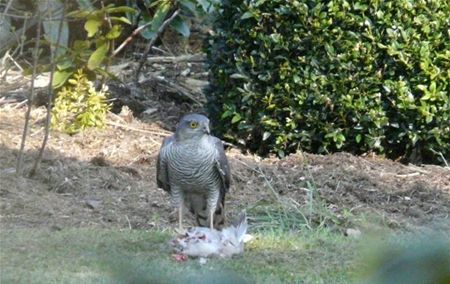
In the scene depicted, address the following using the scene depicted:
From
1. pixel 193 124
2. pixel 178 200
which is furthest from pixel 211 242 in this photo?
pixel 193 124

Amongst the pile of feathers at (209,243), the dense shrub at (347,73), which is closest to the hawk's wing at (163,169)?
the pile of feathers at (209,243)

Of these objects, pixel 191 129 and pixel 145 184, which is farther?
pixel 145 184

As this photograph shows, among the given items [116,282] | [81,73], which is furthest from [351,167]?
[116,282]

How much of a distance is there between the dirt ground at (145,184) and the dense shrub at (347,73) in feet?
0.93

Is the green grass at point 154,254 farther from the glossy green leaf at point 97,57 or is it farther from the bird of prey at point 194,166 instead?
the glossy green leaf at point 97,57

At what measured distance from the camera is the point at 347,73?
9.21m

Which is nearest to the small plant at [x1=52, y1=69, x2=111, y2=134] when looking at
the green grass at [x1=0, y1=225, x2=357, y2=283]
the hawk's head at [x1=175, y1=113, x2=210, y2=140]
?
the green grass at [x1=0, y1=225, x2=357, y2=283]

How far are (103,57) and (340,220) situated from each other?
139 inches

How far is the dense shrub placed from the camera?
9133 millimetres

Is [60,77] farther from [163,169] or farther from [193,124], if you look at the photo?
[193,124]

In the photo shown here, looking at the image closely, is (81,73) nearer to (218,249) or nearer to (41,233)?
(41,233)

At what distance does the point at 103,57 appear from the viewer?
9.89m

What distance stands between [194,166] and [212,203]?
381 mm

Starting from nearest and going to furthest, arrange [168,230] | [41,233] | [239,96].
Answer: [41,233]
[168,230]
[239,96]
